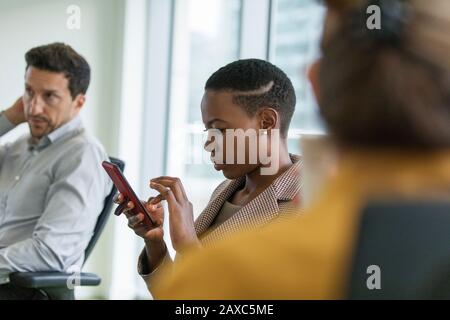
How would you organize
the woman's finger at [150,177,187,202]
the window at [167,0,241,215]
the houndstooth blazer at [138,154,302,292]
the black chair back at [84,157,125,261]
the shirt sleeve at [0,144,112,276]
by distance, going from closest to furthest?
the houndstooth blazer at [138,154,302,292] < the woman's finger at [150,177,187,202] < the shirt sleeve at [0,144,112,276] < the black chair back at [84,157,125,261] < the window at [167,0,241,215]

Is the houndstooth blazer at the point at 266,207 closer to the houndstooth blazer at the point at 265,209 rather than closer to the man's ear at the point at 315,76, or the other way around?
the houndstooth blazer at the point at 265,209

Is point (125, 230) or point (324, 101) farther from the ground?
point (324, 101)

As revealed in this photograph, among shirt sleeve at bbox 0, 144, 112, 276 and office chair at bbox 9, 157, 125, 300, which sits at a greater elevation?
shirt sleeve at bbox 0, 144, 112, 276

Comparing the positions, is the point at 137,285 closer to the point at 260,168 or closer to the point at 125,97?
the point at 125,97

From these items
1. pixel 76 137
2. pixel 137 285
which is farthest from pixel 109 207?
pixel 137 285

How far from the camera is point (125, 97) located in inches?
124

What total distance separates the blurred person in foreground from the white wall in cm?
248

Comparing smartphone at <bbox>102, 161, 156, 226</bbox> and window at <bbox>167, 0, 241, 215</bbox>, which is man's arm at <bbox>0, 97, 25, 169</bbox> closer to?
smartphone at <bbox>102, 161, 156, 226</bbox>

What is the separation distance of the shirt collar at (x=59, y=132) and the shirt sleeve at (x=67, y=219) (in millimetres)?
99

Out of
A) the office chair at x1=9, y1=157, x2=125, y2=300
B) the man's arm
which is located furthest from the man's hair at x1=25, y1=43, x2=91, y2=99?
the office chair at x1=9, y1=157, x2=125, y2=300

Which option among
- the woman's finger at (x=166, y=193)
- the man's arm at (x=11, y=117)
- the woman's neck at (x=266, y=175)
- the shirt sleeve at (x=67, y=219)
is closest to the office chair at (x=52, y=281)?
the shirt sleeve at (x=67, y=219)

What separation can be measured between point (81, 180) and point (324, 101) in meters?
1.25

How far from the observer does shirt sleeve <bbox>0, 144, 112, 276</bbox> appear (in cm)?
153

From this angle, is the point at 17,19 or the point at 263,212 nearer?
the point at 263,212
